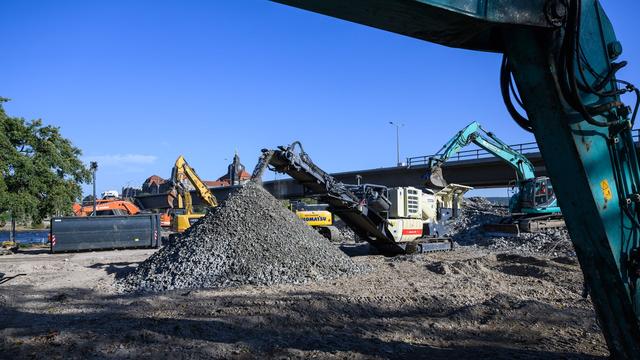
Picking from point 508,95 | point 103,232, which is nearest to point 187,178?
point 103,232

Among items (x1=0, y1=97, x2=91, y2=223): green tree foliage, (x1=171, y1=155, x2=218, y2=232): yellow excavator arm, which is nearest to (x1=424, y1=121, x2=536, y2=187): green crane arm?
(x1=171, y1=155, x2=218, y2=232): yellow excavator arm

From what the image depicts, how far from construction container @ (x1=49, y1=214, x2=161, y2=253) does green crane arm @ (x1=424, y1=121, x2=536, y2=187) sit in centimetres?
1230

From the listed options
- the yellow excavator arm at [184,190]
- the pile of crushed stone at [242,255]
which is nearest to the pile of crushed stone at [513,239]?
the pile of crushed stone at [242,255]

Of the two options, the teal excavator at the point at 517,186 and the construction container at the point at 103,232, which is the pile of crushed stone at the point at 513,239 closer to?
the teal excavator at the point at 517,186

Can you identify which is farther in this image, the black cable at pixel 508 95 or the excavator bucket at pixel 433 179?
the excavator bucket at pixel 433 179

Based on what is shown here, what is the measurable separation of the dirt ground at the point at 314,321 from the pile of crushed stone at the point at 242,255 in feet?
1.66

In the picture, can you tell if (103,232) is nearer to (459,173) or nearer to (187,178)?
(187,178)

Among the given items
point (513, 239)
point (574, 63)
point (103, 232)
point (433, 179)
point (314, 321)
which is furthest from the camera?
point (103, 232)

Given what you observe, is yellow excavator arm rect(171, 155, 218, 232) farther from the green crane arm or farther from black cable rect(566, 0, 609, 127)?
black cable rect(566, 0, 609, 127)

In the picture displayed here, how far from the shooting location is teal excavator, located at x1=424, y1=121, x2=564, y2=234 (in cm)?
1812

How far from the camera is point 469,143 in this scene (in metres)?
19.6

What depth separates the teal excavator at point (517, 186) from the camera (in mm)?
18125

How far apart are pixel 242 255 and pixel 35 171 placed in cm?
1833

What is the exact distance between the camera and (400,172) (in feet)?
127
